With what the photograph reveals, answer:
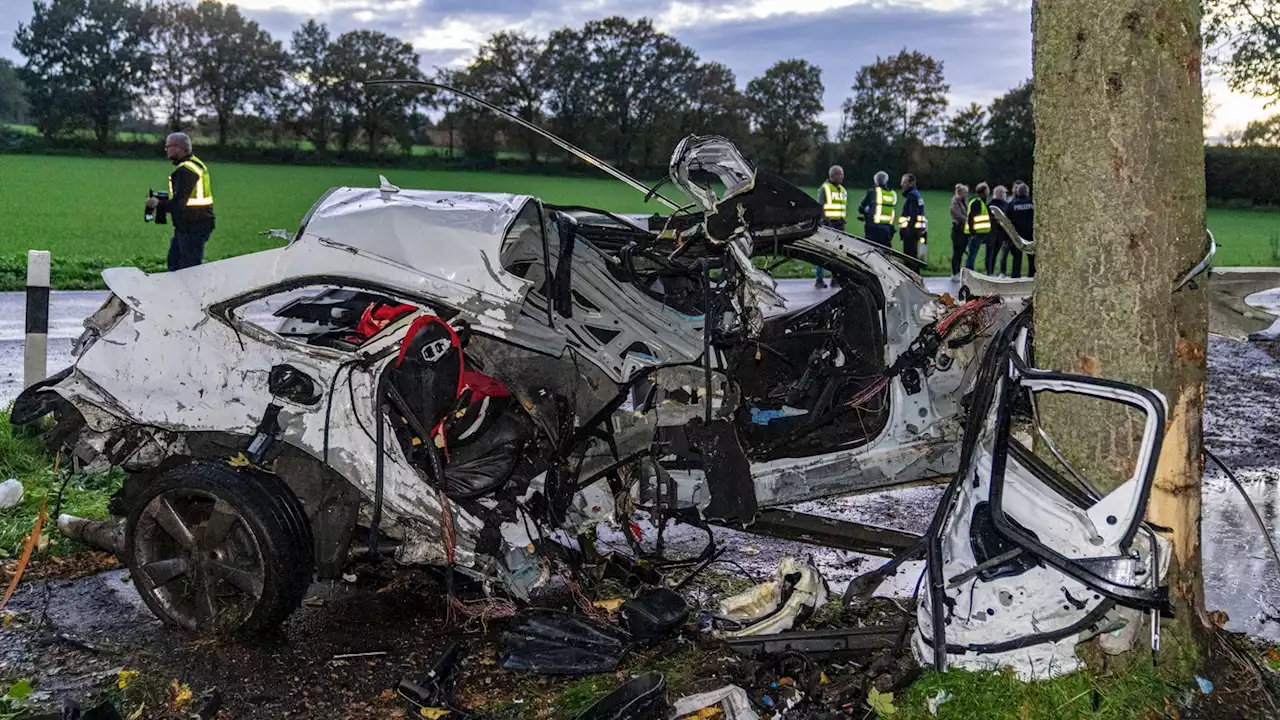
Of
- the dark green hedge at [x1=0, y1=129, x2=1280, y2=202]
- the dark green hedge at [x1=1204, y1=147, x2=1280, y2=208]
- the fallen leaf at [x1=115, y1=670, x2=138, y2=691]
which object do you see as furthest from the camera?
the dark green hedge at [x1=0, y1=129, x2=1280, y2=202]

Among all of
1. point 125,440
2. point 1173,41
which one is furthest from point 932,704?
point 125,440

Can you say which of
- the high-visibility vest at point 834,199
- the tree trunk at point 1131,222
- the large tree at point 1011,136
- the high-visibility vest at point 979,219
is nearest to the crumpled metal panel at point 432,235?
the tree trunk at point 1131,222

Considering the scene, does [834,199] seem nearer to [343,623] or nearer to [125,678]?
[343,623]

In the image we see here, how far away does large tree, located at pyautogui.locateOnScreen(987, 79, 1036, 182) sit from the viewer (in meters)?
48.5

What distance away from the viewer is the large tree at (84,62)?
53.9 metres

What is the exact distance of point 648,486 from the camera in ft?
15.0

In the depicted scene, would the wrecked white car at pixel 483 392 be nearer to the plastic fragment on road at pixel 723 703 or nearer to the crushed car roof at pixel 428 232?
the crushed car roof at pixel 428 232

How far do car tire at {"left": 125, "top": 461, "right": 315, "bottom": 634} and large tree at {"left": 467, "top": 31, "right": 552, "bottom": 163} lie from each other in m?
53.3

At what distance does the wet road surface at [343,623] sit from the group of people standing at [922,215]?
11042 millimetres

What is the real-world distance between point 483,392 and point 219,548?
127cm

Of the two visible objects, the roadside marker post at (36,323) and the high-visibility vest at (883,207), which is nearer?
the roadside marker post at (36,323)

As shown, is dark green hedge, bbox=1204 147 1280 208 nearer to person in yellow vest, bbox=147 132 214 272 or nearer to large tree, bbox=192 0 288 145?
person in yellow vest, bbox=147 132 214 272

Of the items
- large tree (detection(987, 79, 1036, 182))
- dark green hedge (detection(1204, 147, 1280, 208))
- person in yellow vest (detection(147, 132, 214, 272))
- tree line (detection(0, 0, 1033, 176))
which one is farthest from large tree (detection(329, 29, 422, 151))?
dark green hedge (detection(1204, 147, 1280, 208))

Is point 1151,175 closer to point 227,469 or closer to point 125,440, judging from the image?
point 227,469
